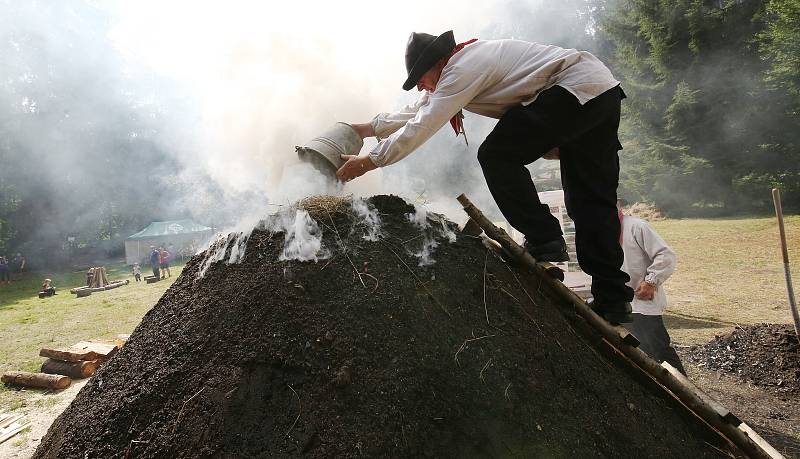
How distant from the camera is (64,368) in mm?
5500

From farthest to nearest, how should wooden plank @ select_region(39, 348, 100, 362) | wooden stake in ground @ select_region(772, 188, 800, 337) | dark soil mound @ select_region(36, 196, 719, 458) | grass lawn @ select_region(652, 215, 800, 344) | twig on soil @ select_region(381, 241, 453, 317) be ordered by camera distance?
grass lawn @ select_region(652, 215, 800, 344) → wooden plank @ select_region(39, 348, 100, 362) → wooden stake in ground @ select_region(772, 188, 800, 337) → twig on soil @ select_region(381, 241, 453, 317) → dark soil mound @ select_region(36, 196, 719, 458)

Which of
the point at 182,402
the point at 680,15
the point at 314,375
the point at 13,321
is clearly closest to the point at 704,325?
the point at 314,375

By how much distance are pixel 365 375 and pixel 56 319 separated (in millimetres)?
10904

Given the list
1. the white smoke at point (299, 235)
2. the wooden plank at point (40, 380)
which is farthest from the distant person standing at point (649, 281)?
the wooden plank at point (40, 380)

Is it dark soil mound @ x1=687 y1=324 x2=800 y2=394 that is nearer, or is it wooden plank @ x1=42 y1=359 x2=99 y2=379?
dark soil mound @ x1=687 y1=324 x2=800 y2=394

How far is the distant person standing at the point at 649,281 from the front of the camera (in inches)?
155

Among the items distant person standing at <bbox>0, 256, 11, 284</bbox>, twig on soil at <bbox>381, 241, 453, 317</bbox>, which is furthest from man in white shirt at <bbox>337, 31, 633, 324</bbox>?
distant person standing at <bbox>0, 256, 11, 284</bbox>

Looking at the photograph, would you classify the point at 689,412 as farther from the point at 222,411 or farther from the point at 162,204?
the point at 162,204

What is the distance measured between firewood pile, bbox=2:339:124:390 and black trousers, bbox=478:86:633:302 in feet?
17.6

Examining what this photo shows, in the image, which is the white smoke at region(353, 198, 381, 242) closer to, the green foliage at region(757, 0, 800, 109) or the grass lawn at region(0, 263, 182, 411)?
the grass lawn at region(0, 263, 182, 411)

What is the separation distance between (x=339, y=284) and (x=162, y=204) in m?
30.3

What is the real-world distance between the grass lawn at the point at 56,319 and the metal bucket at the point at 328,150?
4247 mm

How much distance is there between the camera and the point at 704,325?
6340 mm

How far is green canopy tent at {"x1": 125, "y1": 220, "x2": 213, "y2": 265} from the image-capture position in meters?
22.8
